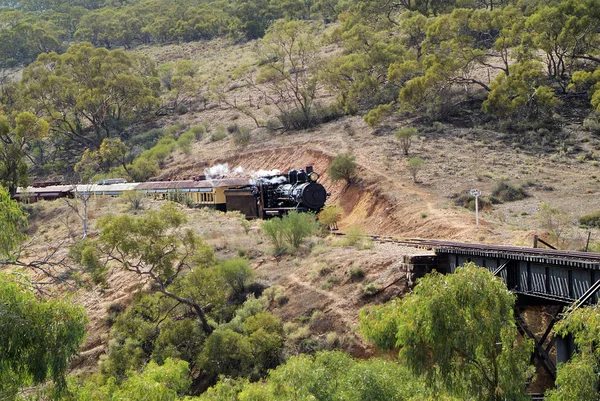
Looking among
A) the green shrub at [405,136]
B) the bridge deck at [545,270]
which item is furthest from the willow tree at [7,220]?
the green shrub at [405,136]

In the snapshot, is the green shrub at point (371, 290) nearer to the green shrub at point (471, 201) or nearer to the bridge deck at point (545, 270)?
the bridge deck at point (545, 270)

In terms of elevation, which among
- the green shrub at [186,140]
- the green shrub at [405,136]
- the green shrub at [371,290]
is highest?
the green shrub at [371,290]

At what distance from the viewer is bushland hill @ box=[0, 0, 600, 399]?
81.0 ft

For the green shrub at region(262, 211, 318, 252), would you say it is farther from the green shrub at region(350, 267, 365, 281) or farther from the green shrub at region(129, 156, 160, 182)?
the green shrub at region(129, 156, 160, 182)

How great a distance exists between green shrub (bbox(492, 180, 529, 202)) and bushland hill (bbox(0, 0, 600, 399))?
0.12 m

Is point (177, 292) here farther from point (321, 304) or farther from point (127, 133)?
point (127, 133)

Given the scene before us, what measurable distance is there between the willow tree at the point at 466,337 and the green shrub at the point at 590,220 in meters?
21.7

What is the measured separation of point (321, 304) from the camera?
1032 inches

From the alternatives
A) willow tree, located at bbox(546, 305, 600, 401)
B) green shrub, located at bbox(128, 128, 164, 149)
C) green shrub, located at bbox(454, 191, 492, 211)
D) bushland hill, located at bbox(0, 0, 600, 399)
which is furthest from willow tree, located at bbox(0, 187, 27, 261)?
green shrub, located at bbox(128, 128, 164, 149)

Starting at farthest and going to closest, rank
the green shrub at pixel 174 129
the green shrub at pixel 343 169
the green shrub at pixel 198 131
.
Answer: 1. the green shrub at pixel 174 129
2. the green shrub at pixel 198 131
3. the green shrub at pixel 343 169

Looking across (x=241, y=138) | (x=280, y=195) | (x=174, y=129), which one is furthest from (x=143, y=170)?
(x=280, y=195)

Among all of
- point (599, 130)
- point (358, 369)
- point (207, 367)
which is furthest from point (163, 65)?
point (358, 369)

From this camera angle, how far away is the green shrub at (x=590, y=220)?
3362cm

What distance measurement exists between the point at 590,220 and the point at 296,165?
24761 mm
